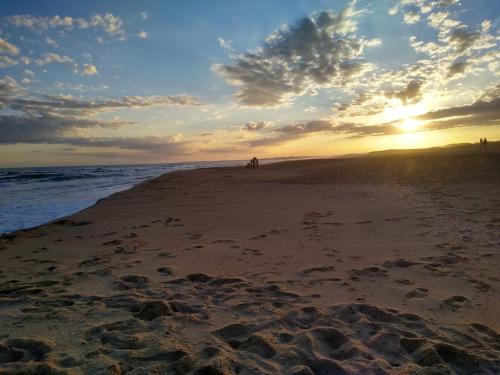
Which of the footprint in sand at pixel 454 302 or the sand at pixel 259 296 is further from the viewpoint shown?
the footprint in sand at pixel 454 302

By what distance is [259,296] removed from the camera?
12.3 feet

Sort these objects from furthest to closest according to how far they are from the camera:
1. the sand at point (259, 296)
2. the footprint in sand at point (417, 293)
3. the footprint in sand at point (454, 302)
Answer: the footprint in sand at point (417, 293), the footprint in sand at point (454, 302), the sand at point (259, 296)

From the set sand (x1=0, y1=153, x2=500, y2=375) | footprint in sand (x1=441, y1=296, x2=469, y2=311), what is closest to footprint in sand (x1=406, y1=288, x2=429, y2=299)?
sand (x1=0, y1=153, x2=500, y2=375)

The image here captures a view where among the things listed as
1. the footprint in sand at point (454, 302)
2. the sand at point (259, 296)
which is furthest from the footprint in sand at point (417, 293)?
the footprint in sand at point (454, 302)

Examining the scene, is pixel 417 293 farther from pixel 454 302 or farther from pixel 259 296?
pixel 259 296

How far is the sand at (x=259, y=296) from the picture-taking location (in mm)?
2557

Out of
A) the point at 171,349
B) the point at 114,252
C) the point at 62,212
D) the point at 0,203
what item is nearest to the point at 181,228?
the point at 114,252

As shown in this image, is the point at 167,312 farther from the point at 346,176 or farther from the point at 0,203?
the point at 346,176

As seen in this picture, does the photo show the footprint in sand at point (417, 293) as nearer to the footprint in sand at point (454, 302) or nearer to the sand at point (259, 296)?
the sand at point (259, 296)

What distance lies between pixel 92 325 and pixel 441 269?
4.03m

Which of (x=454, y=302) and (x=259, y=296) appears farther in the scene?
(x=259, y=296)

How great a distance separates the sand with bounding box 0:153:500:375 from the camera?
2557 millimetres

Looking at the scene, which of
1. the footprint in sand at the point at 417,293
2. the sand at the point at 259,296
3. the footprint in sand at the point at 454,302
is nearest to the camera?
the sand at the point at 259,296

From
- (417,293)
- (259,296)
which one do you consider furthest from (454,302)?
(259,296)
